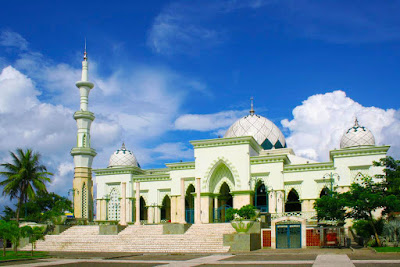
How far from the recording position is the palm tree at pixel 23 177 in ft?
112

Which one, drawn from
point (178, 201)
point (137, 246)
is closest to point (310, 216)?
point (178, 201)

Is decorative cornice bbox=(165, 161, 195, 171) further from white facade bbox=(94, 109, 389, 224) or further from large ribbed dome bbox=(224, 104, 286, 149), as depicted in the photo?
large ribbed dome bbox=(224, 104, 286, 149)

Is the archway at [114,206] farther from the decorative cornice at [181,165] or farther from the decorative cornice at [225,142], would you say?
the decorative cornice at [225,142]

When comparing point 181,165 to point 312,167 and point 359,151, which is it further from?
point 359,151

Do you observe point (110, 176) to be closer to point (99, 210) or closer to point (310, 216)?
point (99, 210)

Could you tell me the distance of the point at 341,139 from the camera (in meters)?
34.6

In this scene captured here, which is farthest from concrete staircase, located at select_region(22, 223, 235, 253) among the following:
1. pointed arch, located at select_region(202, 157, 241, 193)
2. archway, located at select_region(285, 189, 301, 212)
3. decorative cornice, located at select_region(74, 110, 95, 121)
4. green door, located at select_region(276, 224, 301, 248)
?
decorative cornice, located at select_region(74, 110, 95, 121)

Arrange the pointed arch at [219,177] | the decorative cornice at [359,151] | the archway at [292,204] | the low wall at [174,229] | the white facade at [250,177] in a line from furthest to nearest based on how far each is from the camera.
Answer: the archway at [292,204]
the pointed arch at [219,177]
the white facade at [250,177]
the decorative cornice at [359,151]
the low wall at [174,229]

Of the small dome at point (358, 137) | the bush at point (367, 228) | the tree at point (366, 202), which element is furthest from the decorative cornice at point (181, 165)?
the tree at point (366, 202)

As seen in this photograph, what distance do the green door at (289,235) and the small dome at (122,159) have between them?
20.9 m

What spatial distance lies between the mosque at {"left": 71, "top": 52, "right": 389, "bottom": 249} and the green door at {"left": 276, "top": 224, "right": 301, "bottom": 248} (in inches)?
233

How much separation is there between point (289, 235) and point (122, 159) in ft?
71.8

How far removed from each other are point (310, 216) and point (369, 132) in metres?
8.44

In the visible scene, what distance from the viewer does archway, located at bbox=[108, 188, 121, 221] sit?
38.8 meters
